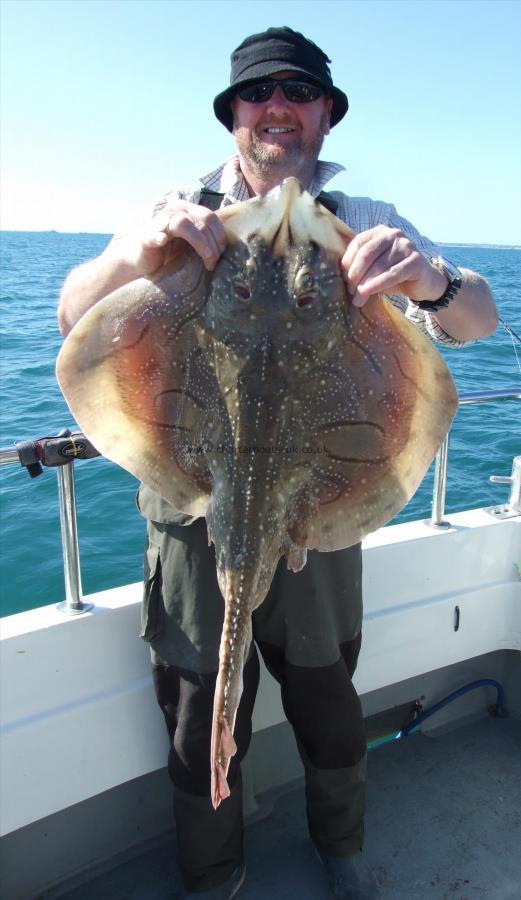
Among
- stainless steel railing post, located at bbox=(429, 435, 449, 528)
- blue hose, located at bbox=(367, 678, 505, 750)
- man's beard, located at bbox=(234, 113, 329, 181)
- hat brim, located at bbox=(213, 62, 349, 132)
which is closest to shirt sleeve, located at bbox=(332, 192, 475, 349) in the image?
man's beard, located at bbox=(234, 113, 329, 181)

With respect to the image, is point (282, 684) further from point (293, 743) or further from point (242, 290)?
point (242, 290)

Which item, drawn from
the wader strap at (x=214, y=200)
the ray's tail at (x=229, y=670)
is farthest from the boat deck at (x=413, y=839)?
the wader strap at (x=214, y=200)

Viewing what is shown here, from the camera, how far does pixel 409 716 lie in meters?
3.72

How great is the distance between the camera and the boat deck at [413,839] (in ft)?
9.16

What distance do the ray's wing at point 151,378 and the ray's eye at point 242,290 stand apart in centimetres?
10

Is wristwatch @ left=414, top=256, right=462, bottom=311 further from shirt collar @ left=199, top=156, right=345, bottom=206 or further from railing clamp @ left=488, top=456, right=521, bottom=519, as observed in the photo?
railing clamp @ left=488, top=456, right=521, bottom=519

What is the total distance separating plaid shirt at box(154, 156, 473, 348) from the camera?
8.27ft

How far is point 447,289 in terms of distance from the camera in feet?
7.13

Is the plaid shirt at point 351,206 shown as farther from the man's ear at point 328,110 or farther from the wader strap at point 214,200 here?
the man's ear at point 328,110

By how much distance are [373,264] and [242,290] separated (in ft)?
1.14

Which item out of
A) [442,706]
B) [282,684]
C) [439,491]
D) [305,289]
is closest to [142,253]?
[305,289]

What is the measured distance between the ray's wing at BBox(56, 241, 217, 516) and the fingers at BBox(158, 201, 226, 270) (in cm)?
9

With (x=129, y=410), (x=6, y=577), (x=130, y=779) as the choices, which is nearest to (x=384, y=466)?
(x=129, y=410)

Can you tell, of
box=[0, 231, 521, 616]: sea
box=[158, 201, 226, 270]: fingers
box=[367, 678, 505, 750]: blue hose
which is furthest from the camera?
box=[0, 231, 521, 616]: sea
